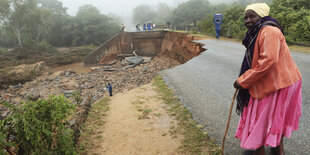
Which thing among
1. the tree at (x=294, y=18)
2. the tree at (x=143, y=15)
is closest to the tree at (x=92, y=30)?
the tree at (x=143, y=15)

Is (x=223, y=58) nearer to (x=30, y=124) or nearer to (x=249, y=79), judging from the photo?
(x=249, y=79)

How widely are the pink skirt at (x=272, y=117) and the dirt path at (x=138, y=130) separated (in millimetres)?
1425

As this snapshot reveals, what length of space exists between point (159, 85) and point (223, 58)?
359 centimetres

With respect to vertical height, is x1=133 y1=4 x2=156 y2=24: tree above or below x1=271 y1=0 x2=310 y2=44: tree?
above

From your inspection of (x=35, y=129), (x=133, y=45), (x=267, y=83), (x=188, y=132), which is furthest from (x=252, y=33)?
(x=133, y=45)

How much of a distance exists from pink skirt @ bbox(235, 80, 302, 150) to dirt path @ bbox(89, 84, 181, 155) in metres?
1.43

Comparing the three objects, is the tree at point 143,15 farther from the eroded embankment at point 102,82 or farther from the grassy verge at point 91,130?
the grassy verge at point 91,130

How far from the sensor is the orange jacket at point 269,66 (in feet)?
5.92

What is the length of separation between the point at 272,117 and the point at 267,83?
1.21ft

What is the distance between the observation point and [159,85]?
6.99 meters

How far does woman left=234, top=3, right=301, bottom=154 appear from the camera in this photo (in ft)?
6.05

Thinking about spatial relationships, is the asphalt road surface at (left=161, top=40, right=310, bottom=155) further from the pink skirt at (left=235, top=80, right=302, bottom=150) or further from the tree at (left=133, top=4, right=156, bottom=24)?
the tree at (left=133, top=4, right=156, bottom=24)

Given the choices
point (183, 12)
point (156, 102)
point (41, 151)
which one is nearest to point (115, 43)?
point (156, 102)

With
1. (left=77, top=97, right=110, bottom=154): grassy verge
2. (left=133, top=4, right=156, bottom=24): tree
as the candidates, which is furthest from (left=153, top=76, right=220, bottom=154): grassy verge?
(left=133, top=4, right=156, bottom=24): tree
